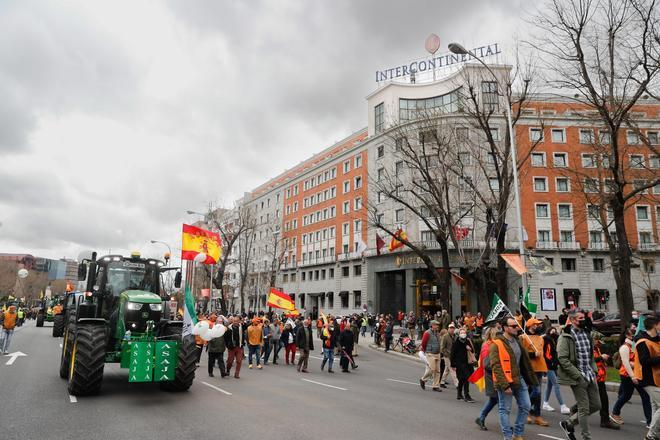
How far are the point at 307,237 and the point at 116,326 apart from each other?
186 feet

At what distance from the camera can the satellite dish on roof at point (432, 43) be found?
5122 cm

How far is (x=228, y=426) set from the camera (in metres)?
7.53

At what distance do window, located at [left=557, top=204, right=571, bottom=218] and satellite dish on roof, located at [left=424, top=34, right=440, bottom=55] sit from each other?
21439mm

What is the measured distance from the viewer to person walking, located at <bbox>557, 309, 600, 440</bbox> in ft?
23.3

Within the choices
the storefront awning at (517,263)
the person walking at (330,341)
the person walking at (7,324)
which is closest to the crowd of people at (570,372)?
the storefront awning at (517,263)

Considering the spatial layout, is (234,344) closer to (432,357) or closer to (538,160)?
(432,357)

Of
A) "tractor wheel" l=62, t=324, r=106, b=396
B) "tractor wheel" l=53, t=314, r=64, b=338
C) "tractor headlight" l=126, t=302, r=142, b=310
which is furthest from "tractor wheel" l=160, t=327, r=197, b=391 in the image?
"tractor wheel" l=53, t=314, r=64, b=338

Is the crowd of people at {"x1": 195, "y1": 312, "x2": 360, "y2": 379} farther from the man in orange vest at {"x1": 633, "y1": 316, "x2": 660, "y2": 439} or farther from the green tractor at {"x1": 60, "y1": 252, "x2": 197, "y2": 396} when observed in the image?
the man in orange vest at {"x1": 633, "y1": 316, "x2": 660, "y2": 439}

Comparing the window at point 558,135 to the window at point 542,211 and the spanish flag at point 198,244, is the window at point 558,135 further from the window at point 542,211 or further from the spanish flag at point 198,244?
the spanish flag at point 198,244

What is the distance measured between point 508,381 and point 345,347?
404 inches

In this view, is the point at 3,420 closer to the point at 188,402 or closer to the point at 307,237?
the point at 188,402

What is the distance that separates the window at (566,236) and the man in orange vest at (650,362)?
141 feet

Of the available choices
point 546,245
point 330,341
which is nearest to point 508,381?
point 330,341

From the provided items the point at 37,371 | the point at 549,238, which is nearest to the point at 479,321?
the point at 37,371
